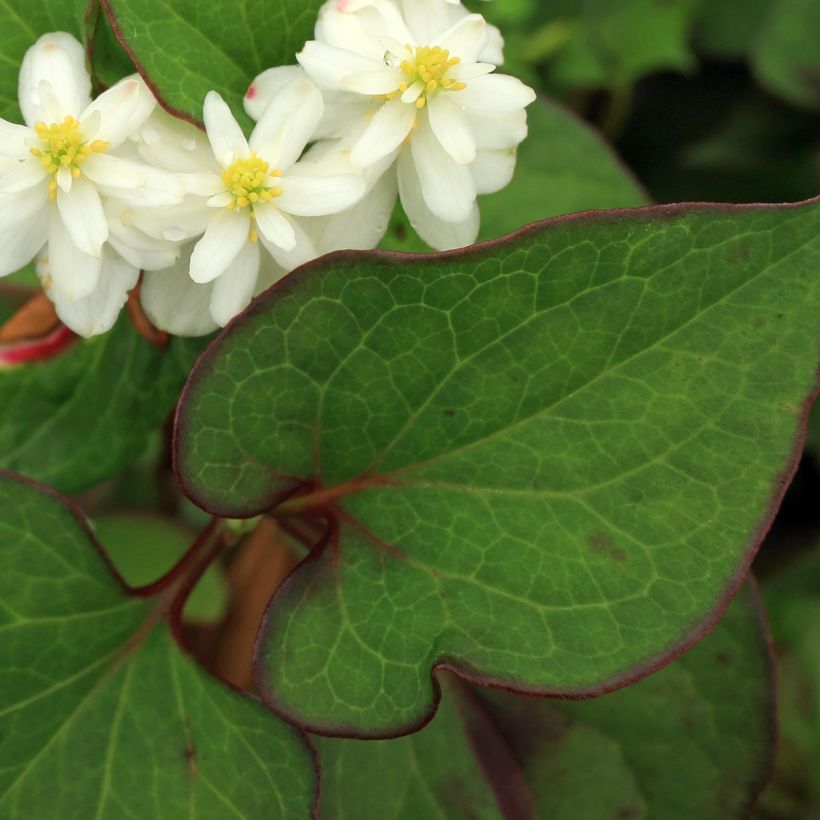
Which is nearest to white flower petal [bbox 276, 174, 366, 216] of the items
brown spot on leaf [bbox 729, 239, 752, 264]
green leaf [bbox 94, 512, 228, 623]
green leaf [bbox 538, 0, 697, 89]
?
brown spot on leaf [bbox 729, 239, 752, 264]

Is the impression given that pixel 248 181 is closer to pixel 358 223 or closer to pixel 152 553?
pixel 358 223

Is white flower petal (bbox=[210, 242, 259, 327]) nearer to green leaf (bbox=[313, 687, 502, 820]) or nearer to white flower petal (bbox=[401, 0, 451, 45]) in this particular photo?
white flower petal (bbox=[401, 0, 451, 45])

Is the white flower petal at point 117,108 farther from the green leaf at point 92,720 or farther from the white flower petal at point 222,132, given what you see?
the green leaf at point 92,720

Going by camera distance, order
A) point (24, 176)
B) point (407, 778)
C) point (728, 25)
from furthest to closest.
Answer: point (728, 25), point (407, 778), point (24, 176)

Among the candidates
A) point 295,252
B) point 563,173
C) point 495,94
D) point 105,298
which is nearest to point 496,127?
point 495,94

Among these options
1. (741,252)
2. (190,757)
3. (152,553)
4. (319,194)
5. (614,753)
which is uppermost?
(319,194)

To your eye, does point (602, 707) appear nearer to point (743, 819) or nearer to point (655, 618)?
point (743, 819)

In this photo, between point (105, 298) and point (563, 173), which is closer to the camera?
point (105, 298)
